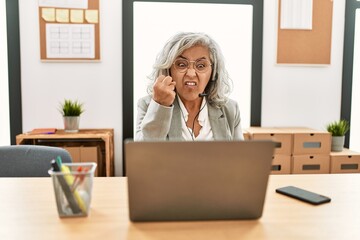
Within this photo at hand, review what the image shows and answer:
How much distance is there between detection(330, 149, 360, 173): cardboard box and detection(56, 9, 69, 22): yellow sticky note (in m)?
2.67

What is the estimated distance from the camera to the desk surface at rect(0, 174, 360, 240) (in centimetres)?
72

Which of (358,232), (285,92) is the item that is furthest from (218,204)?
(285,92)

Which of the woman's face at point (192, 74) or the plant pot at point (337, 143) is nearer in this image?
the woman's face at point (192, 74)

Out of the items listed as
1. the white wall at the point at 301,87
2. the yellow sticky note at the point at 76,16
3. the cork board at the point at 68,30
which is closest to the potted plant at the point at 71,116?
the cork board at the point at 68,30

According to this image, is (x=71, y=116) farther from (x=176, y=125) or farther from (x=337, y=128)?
(x=337, y=128)

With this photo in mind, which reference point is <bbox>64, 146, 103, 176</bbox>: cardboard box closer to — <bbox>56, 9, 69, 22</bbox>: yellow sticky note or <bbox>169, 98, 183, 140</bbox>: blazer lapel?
<bbox>56, 9, 69, 22</bbox>: yellow sticky note

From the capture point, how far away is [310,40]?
3.36 meters

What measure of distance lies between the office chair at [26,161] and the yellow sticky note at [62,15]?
6.58 ft

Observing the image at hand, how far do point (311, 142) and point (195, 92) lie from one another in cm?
179

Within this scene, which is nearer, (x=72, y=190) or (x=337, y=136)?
(x=72, y=190)

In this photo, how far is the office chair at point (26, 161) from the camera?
134cm

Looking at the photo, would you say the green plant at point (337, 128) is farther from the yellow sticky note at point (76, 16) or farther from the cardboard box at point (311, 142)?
the yellow sticky note at point (76, 16)


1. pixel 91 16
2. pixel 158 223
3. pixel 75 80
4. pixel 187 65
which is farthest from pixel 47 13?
pixel 158 223

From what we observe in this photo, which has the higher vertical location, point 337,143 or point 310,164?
point 337,143
